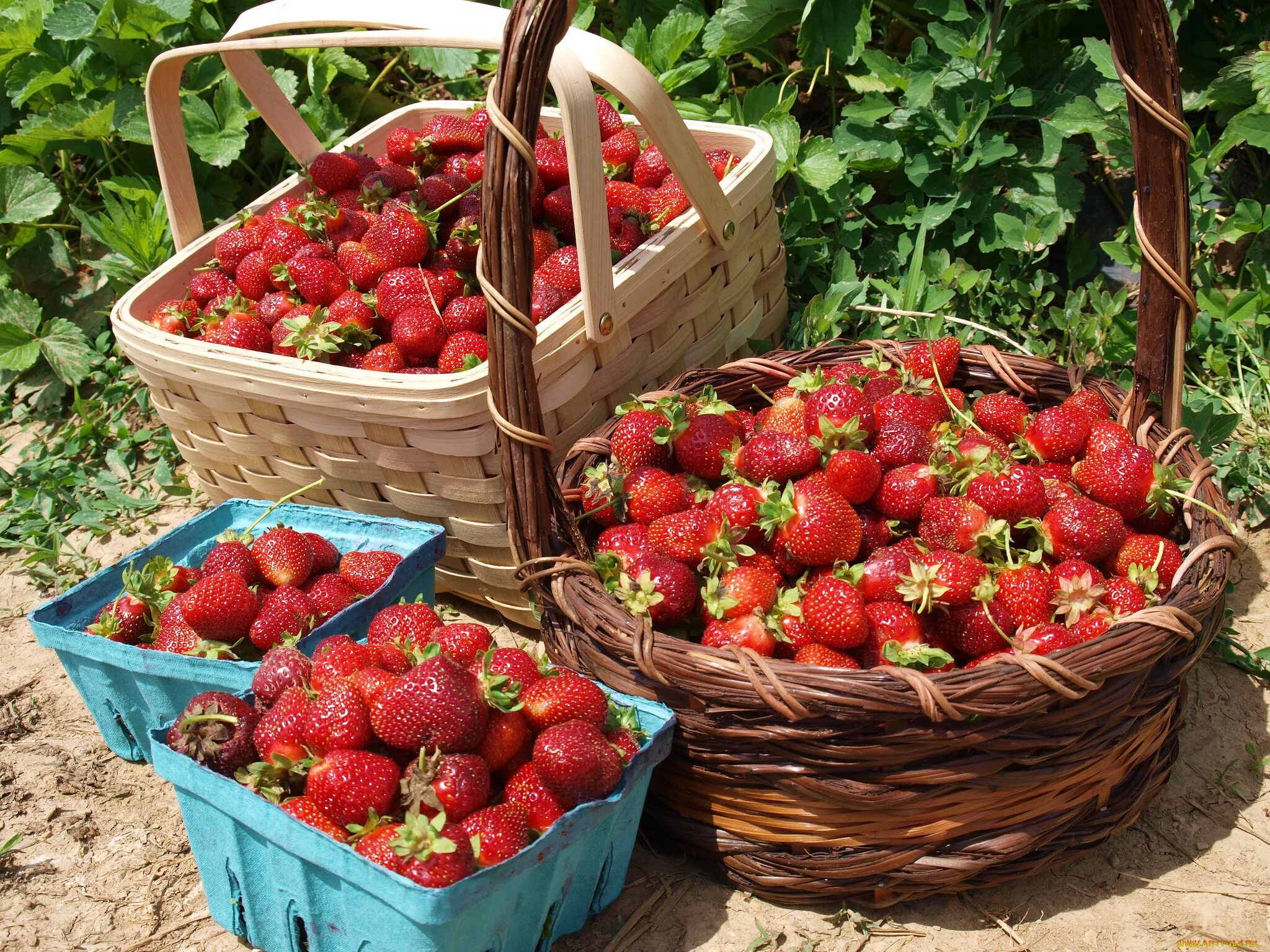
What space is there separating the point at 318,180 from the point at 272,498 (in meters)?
0.73

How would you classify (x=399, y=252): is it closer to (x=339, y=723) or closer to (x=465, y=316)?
(x=465, y=316)

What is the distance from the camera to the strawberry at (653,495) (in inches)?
70.6

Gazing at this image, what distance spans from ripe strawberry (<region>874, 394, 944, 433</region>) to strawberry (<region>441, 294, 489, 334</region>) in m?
0.74

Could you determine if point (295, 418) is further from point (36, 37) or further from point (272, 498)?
point (36, 37)

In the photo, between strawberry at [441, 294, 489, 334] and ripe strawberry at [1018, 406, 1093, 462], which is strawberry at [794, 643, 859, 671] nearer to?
ripe strawberry at [1018, 406, 1093, 462]

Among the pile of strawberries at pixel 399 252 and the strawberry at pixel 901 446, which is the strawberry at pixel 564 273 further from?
the strawberry at pixel 901 446

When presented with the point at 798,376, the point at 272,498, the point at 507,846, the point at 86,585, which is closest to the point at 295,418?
the point at 272,498

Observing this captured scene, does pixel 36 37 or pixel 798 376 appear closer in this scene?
pixel 798 376

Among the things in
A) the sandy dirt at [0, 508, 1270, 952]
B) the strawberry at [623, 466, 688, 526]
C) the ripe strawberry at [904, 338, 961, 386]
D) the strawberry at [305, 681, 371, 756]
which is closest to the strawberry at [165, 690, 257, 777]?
the strawberry at [305, 681, 371, 756]

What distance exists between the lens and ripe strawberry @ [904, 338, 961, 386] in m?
2.04

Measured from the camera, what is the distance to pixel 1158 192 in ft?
5.40

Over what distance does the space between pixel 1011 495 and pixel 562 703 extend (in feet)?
2.45

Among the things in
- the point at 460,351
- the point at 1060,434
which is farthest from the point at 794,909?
the point at 460,351

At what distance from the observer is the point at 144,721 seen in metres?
1.95
